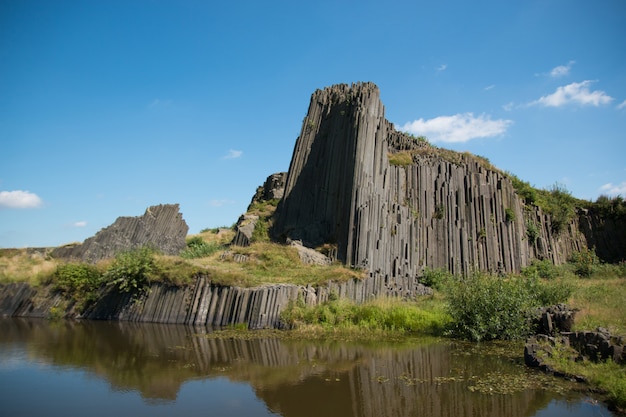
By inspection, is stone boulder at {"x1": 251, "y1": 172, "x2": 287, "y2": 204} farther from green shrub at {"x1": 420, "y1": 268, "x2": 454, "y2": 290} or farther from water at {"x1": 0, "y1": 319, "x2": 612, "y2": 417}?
water at {"x1": 0, "y1": 319, "x2": 612, "y2": 417}

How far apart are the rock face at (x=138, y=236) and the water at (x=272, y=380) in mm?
15393

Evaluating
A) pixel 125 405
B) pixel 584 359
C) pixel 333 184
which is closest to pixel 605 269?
pixel 333 184

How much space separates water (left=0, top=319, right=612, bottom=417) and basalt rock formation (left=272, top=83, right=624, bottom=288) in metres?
9.34

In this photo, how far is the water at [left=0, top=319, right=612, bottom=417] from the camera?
27.2 ft

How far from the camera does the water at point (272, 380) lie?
830cm

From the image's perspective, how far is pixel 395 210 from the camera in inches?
1015

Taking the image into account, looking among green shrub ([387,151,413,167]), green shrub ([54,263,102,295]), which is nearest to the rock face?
green shrub ([54,263,102,295])

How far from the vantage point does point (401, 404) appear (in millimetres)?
8484

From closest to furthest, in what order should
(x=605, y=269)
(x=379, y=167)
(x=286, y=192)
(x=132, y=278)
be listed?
1. (x=132, y=278)
2. (x=379, y=167)
3. (x=605, y=269)
4. (x=286, y=192)

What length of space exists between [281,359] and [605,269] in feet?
88.3

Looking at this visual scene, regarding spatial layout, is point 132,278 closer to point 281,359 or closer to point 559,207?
point 281,359

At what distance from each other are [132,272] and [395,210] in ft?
45.2

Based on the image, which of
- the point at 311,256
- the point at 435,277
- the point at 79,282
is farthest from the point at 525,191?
the point at 79,282

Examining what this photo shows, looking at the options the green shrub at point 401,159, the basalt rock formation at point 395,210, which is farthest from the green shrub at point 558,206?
the green shrub at point 401,159
